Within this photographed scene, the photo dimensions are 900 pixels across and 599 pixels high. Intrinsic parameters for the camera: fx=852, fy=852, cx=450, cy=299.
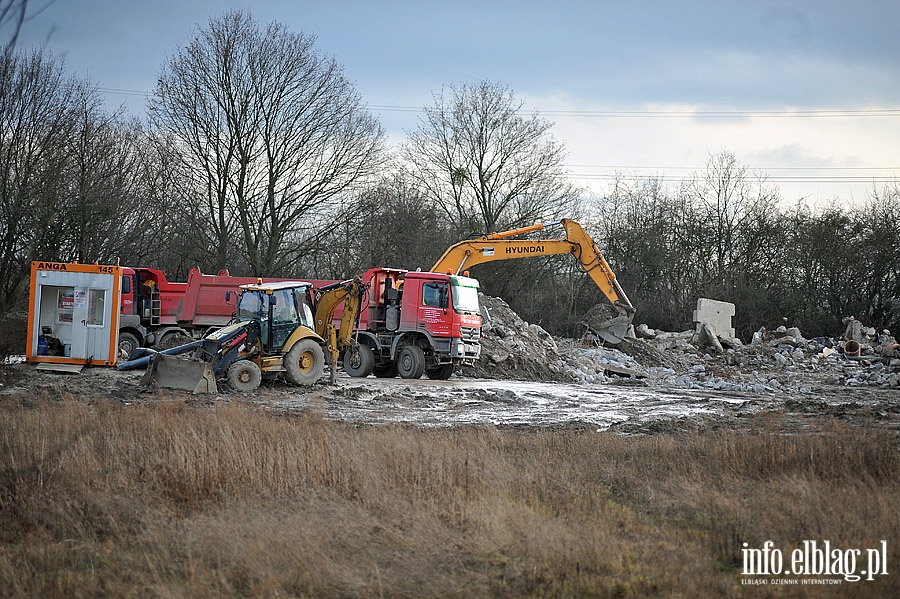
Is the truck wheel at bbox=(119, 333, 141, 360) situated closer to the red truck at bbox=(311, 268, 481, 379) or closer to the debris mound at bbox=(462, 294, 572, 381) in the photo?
the red truck at bbox=(311, 268, 481, 379)

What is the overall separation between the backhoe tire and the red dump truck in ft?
16.3

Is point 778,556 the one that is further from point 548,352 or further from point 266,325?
point 548,352

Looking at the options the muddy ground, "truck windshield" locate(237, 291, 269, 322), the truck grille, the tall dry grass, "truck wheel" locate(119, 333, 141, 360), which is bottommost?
the tall dry grass

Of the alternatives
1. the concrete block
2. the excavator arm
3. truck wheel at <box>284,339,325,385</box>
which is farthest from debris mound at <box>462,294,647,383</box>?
truck wheel at <box>284,339,325,385</box>

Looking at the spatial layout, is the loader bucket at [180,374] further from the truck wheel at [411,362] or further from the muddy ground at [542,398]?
the truck wheel at [411,362]

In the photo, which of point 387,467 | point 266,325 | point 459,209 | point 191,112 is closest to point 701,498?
point 387,467

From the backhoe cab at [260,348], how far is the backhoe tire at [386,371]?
132 inches

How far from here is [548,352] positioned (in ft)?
79.5

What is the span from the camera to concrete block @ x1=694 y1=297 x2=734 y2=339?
3094cm

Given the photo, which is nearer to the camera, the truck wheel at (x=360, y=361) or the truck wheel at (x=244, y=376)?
the truck wheel at (x=244, y=376)

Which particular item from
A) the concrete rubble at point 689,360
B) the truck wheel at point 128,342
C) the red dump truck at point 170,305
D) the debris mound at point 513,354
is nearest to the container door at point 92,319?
the truck wheel at point 128,342

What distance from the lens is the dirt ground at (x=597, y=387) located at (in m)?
13.8

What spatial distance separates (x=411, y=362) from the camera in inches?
801

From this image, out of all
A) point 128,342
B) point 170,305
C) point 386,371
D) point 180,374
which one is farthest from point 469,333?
point 128,342
